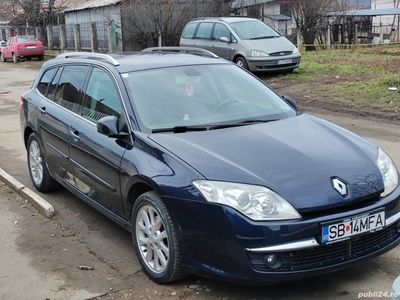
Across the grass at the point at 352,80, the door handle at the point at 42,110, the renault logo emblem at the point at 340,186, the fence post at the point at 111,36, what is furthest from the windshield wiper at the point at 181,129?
the fence post at the point at 111,36

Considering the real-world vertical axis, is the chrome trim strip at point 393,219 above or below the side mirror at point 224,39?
below

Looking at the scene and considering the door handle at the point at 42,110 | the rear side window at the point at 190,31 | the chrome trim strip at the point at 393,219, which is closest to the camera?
the chrome trim strip at the point at 393,219

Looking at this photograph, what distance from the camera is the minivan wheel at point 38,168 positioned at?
639 cm

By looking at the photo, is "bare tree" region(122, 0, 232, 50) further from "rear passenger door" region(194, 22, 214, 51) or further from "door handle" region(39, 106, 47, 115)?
"door handle" region(39, 106, 47, 115)

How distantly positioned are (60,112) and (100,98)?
79cm

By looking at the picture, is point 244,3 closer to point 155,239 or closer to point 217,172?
point 155,239

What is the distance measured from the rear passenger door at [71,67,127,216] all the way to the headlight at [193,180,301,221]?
111 cm

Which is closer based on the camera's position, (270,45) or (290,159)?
(290,159)

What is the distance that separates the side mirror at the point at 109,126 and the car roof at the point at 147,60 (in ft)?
1.95

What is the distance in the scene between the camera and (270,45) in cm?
1611

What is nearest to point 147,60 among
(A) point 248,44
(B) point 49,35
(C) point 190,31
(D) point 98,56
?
(D) point 98,56

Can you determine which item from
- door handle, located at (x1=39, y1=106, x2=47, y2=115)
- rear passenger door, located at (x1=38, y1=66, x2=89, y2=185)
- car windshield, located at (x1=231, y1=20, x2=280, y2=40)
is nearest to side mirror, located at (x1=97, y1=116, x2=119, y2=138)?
rear passenger door, located at (x1=38, y1=66, x2=89, y2=185)

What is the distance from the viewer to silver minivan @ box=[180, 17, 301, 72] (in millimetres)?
15812

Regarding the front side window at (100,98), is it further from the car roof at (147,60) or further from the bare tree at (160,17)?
the bare tree at (160,17)
